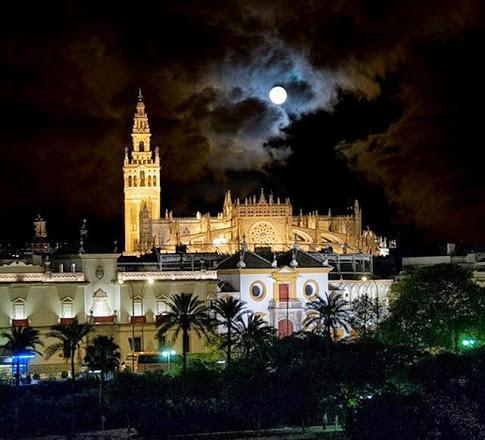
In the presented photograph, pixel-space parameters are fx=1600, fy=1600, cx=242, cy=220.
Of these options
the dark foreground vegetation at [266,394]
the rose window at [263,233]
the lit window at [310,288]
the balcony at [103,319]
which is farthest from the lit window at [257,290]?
the rose window at [263,233]

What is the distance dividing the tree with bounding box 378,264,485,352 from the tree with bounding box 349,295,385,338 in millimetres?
5738

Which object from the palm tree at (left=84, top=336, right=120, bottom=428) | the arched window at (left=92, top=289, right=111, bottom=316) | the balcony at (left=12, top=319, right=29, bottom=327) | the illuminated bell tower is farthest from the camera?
the illuminated bell tower

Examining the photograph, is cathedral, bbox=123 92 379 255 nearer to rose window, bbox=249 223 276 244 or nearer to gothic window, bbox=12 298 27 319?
rose window, bbox=249 223 276 244

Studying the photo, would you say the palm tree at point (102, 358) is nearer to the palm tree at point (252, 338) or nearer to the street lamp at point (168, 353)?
the palm tree at point (252, 338)

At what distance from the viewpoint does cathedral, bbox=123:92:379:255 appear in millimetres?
128875

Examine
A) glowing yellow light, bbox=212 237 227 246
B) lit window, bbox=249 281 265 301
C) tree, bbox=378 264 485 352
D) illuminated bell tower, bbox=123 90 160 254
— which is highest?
illuminated bell tower, bbox=123 90 160 254

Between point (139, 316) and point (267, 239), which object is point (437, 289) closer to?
point (139, 316)

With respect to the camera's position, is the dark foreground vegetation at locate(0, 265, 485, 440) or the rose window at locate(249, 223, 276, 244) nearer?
the dark foreground vegetation at locate(0, 265, 485, 440)

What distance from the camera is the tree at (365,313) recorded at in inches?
3711

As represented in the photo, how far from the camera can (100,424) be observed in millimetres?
67000

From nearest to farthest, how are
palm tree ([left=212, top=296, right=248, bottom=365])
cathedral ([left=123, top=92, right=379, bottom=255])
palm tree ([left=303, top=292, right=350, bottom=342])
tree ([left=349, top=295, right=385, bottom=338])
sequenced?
palm tree ([left=212, top=296, right=248, bottom=365]) → palm tree ([left=303, top=292, right=350, bottom=342]) → tree ([left=349, top=295, right=385, bottom=338]) → cathedral ([left=123, top=92, right=379, bottom=255])

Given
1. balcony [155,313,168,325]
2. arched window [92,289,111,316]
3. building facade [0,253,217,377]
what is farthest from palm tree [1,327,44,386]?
arched window [92,289,111,316]

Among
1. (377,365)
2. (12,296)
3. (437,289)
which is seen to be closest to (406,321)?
(437,289)

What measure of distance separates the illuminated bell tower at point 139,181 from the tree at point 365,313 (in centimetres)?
3968
